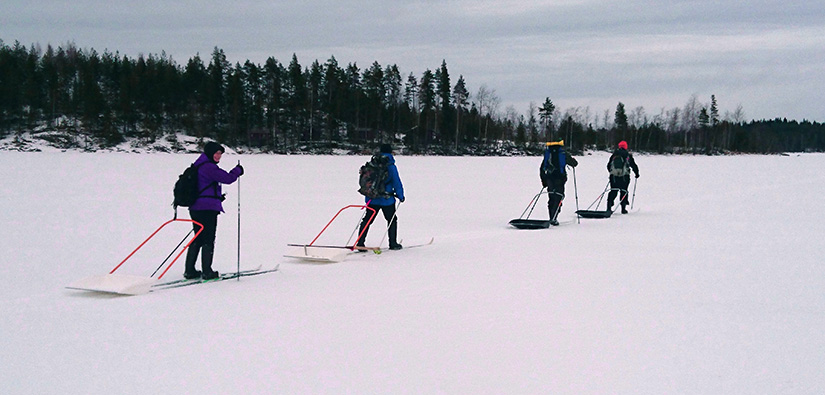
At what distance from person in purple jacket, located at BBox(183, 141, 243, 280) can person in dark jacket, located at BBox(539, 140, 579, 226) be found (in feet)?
23.1

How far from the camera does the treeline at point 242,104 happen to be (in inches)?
2864

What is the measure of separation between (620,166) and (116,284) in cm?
1149

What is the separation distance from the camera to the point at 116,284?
626 cm

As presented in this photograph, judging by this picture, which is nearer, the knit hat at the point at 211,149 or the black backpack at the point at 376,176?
the knit hat at the point at 211,149

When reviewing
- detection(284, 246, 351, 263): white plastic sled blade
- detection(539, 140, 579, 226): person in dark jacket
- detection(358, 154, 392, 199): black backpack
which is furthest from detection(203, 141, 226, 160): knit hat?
detection(539, 140, 579, 226): person in dark jacket

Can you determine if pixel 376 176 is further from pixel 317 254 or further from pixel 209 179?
pixel 209 179

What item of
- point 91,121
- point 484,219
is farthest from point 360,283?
point 91,121

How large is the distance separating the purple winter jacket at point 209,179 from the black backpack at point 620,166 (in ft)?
33.8

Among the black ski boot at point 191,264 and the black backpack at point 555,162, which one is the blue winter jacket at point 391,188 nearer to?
the black ski boot at point 191,264

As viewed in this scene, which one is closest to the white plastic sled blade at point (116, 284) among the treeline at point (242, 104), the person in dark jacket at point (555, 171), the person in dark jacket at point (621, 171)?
the person in dark jacket at point (555, 171)

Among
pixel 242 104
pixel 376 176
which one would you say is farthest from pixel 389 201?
pixel 242 104

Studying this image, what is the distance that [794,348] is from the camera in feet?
15.9

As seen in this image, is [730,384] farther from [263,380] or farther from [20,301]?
[20,301]

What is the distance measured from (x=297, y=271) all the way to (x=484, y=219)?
653cm
